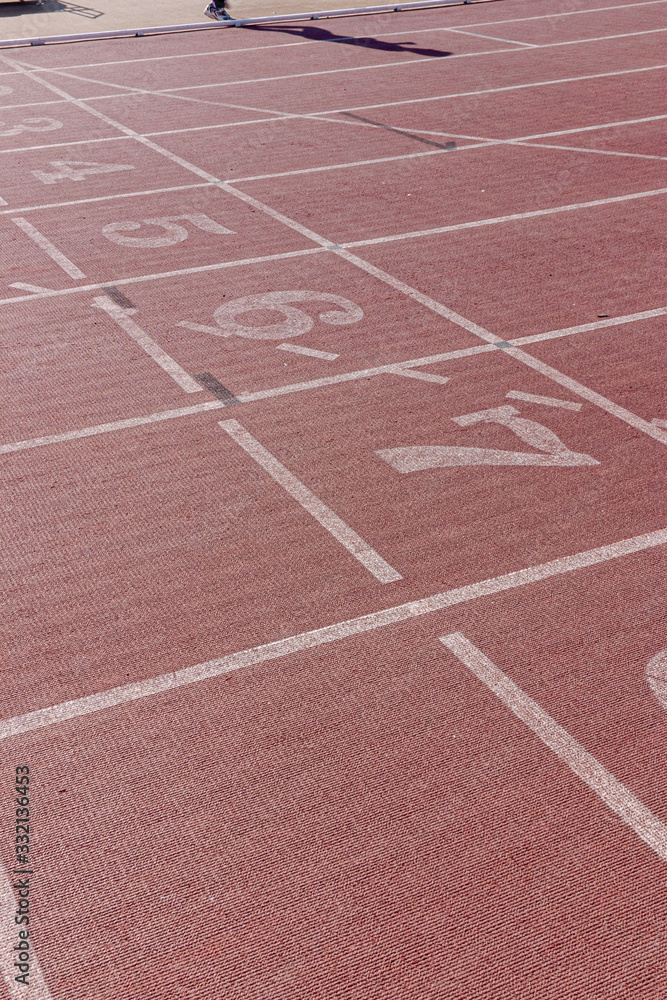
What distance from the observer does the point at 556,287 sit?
376 inches

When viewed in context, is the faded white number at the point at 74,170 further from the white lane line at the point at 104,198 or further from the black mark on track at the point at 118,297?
the black mark on track at the point at 118,297

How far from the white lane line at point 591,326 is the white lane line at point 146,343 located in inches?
104

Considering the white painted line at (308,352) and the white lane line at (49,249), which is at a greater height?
the white lane line at (49,249)

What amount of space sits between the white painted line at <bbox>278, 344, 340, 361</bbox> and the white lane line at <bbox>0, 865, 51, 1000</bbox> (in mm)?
5003

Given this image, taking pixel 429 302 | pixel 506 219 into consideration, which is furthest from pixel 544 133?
pixel 429 302

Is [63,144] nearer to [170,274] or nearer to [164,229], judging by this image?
[164,229]

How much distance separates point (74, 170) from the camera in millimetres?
13383

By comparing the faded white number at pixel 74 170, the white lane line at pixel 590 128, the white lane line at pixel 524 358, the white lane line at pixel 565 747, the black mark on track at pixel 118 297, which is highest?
the white lane line at pixel 590 128

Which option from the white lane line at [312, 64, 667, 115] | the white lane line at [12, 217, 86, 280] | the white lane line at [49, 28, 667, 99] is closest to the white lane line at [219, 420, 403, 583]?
the white lane line at [12, 217, 86, 280]

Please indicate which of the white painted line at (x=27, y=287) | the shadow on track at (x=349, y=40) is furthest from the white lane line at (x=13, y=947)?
the shadow on track at (x=349, y=40)

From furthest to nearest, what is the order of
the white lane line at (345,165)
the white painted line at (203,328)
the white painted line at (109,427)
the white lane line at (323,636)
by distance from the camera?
the white lane line at (345,165) < the white painted line at (203,328) < the white painted line at (109,427) < the white lane line at (323,636)

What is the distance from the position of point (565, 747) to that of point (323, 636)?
1.35m

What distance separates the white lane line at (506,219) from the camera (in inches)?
424

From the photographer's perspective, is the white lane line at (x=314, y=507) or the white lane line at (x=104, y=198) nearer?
the white lane line at (x=314, y=507)
